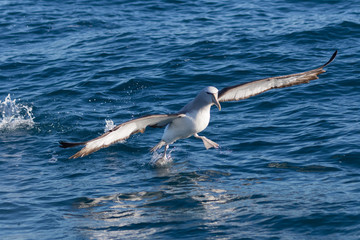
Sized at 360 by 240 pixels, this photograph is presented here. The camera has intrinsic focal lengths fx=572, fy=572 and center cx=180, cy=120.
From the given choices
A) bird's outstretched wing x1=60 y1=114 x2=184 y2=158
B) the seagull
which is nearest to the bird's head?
the seagull

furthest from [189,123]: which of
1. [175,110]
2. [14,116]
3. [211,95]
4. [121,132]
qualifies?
[14,116]

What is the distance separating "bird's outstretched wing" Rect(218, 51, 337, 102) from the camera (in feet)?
37.8

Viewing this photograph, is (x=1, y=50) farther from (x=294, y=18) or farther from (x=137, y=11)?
(x=294, y=18)

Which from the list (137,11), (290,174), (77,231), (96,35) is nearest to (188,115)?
(290,174)

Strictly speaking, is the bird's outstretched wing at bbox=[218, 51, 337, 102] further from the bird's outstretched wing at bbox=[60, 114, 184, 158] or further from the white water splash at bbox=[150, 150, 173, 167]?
the white water splash at bbox=[150, 150, 173, 167]

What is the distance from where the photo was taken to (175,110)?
49.1ft

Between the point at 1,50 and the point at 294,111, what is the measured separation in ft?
38.5

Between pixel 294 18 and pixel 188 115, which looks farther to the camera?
pixel 294 18

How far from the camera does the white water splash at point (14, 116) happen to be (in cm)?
1466

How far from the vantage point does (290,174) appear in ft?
36.0

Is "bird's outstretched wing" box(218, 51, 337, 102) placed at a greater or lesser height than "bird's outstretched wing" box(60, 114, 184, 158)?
greater

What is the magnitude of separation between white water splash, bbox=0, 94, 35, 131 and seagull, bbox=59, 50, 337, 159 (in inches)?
168

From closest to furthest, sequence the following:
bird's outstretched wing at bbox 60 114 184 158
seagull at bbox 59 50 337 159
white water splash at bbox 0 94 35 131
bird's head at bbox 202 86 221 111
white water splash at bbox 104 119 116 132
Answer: bird's outstretched wing at bbox 60 114 184 158 → seagull at bbox 59 50 337 159 → bird's head at bbox 202 86 221 111 → white water splash at bbox 104 119 116 132 → white water splash at bbox 0 94 35 131

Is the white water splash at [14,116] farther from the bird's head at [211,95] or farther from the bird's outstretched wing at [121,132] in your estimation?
the bird's head at [211,95]
